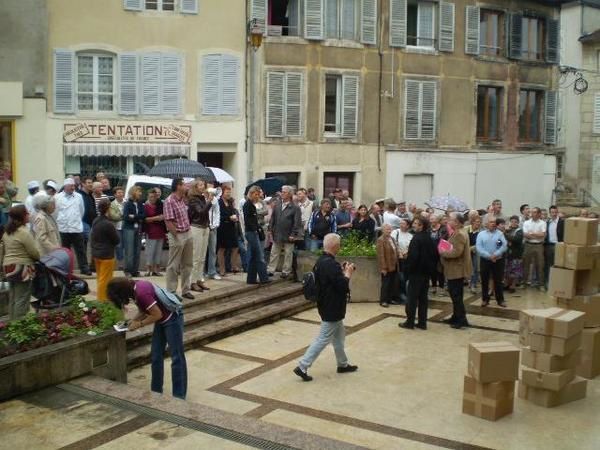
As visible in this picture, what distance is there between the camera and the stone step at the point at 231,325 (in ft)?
32.3

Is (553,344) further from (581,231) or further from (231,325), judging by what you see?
(231,325)

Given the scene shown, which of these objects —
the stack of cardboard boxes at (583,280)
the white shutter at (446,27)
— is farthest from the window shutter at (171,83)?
the stack of cardboard boxes at (583,280)

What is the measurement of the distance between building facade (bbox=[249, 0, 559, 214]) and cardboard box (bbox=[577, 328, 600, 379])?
547 inches

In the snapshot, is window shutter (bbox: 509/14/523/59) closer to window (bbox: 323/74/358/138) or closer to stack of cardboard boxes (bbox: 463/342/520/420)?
window (bbox: 323/74/358/138)

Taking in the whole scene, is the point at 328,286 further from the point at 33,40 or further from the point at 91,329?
the point at 33,40

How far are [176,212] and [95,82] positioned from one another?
10.9 meters

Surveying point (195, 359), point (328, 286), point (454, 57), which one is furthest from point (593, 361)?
point (454, 57)

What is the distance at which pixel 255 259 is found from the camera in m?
13.4

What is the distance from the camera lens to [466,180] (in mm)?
26594

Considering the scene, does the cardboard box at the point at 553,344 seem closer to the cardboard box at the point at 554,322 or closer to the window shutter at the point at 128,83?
the cardboard box at the point at 554,322

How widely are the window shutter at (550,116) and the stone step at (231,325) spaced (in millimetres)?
18611

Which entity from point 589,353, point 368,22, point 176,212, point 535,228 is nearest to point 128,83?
point 368,22

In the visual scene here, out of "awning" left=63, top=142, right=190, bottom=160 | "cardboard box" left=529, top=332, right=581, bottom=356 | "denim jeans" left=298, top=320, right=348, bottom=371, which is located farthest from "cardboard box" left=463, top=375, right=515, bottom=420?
"awning" left=63, top=142, right=190, bottom=160

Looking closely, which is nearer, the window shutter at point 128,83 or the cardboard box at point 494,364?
the cardboard box at point 494,364
